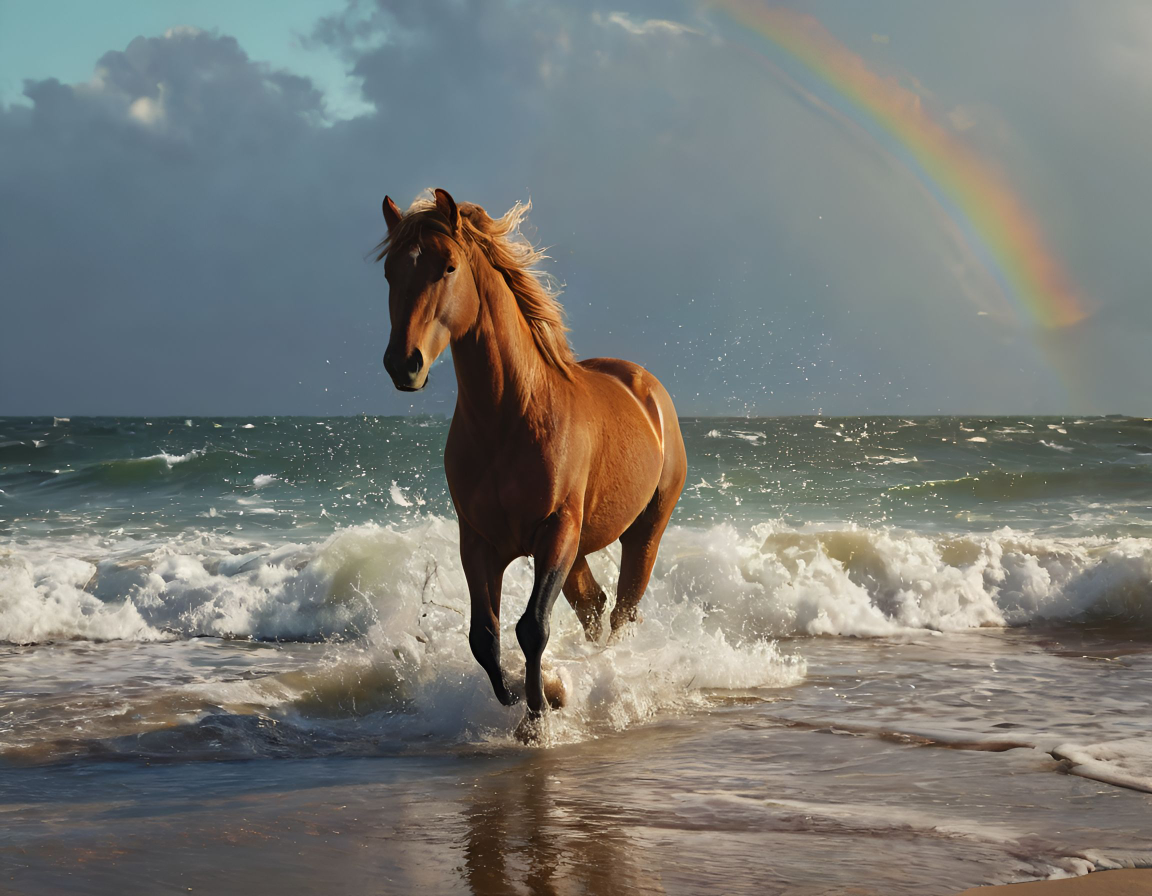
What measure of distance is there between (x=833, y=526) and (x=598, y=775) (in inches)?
406

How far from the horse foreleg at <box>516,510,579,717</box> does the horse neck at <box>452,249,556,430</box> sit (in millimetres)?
473

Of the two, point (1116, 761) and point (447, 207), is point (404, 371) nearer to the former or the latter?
point (447, 207)

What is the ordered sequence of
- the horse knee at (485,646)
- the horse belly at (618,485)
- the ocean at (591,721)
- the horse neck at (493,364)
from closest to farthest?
the ocean at (591,721), the horse neck at (493,364), the horse knee at (485,646), the horse belly at (618,485)

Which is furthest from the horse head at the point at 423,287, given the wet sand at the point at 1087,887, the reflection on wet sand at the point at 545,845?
the wet sand at the point at 1087,887

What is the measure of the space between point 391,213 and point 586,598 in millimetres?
2318

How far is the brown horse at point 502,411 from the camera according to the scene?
3.42 m

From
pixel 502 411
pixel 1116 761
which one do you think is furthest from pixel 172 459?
pixel 1116 761

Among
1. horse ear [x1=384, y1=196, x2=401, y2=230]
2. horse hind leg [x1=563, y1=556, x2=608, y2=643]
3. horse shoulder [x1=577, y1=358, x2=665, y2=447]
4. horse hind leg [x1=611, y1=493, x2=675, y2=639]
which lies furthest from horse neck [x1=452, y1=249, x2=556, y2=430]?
horse hind leg [x1=611, y1=493, x2=675, y2=639]

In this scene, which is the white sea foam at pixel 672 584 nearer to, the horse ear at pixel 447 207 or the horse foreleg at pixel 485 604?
the horse foreleg at pixel 485 604

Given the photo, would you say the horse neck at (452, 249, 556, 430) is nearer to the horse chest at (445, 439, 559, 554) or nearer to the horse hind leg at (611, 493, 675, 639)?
the horse chest at (445, 439, 559, 554)

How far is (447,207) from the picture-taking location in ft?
11.5

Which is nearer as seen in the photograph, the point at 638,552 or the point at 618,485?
the point at 618,485

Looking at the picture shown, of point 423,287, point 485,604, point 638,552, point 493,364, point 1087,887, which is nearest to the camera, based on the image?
point 1087,887

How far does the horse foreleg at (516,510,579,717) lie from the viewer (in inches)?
151
